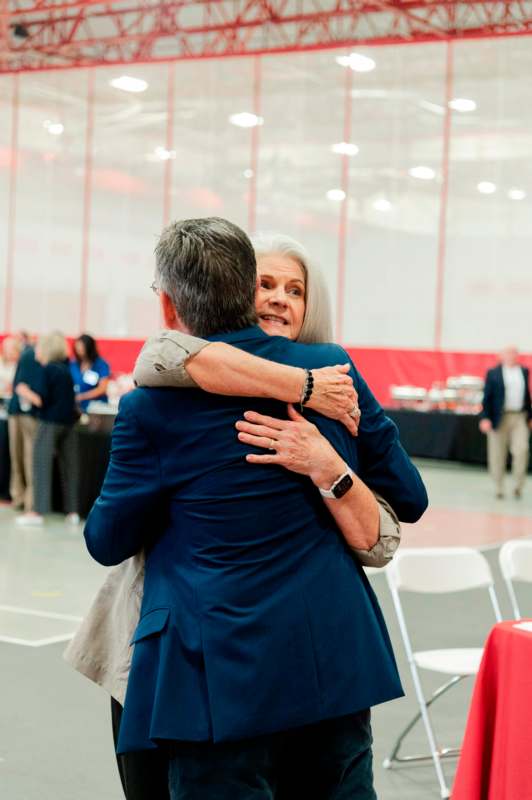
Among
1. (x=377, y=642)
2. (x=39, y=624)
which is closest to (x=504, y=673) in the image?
(x=377, y=642)

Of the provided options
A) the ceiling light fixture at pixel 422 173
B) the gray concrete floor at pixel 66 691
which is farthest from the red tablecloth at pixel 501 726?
the ceiling light fixture at pixel 422 173

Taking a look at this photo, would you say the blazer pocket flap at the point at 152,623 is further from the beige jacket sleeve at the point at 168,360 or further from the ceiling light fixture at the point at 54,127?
the ceiling light fixture at the point at 54,127

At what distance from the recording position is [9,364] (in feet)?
39.1

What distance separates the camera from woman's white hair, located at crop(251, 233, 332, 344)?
2287 millimetres

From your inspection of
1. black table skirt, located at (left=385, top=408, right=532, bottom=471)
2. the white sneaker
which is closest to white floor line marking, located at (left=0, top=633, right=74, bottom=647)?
the white sneaker

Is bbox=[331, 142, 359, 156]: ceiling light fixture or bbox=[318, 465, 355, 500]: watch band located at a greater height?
bbox=[331, 142, 359, 156]: ceiling light fixture

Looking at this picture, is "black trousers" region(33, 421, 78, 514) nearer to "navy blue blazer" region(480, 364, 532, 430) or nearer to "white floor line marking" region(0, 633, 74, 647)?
"white floor line marking" region(0, 633, 74, 647)

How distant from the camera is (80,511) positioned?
400 inches

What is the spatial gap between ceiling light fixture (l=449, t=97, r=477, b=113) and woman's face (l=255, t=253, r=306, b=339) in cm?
1750

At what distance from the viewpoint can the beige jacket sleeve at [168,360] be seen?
1.88 meters

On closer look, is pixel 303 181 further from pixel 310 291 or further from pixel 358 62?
pixel 310 291

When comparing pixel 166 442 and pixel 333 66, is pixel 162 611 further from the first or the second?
pixel 333 66

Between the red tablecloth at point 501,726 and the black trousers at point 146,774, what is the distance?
1155mm

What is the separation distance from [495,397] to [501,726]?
32.6 feet
